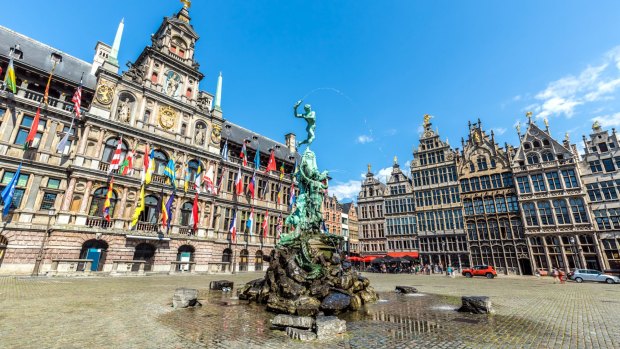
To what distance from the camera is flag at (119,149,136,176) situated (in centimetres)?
2419

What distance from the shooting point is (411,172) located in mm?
45188

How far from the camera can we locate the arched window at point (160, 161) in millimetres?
27203

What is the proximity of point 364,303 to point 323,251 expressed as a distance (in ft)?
8.77

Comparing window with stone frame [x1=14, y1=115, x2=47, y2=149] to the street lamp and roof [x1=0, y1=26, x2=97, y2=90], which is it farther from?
the street lamp

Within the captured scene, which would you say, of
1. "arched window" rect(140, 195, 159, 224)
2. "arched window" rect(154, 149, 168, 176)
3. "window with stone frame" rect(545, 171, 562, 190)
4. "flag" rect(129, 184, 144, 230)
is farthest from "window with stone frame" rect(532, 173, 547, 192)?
"flag" rect(129, 184, 144, 230)

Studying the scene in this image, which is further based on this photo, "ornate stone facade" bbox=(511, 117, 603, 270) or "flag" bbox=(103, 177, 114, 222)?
"ornate stone facade" bbox=(511, 117, 603, 270)

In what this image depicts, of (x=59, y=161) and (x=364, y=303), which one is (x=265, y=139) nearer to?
(x=59, y=161)

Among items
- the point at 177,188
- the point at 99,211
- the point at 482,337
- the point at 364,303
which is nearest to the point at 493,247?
the point at 364,303

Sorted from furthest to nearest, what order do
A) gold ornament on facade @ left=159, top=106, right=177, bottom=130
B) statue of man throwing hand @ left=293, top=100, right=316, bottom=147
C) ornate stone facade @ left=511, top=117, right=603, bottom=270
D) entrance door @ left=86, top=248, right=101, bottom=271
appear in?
ornate stone facade @ left=511, top=117, right=603, bottom=270 < gold ornament on facade @ left=159, top=106, right=177, bottom=130 < entrance door @ left=86, top=248, right=101, bottom=271 < statue of man throwing hand @ left=293, top=100, right=316, bottom=147

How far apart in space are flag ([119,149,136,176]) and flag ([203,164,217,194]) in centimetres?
660

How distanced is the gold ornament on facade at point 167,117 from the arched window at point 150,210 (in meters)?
7.65

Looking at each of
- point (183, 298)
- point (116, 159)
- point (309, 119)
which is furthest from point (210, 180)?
point (183, 298)

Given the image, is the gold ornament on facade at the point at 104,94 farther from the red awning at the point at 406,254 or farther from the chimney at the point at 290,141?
the red awning at the point at 406,254


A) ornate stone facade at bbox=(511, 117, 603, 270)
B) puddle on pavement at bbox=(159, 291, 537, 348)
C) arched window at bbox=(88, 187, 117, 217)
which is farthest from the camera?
ornate stone facade at bbox=(511, 117, 603, 270)
